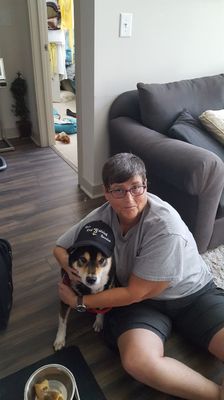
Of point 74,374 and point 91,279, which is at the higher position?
point 91,279

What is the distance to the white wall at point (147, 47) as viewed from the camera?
72.1 inches

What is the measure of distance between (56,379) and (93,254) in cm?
43

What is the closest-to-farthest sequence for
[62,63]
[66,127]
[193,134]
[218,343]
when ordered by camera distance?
1. [218,343]
2. [193,134]
3. [66,127]
4. [62,63]

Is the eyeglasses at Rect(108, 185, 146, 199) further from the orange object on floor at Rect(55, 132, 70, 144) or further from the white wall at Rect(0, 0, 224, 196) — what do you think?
the orange object on floor at Rect(55, 132, 70, 144)

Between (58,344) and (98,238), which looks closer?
(98,238)

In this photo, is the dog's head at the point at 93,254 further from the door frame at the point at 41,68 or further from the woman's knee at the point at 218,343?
the door frame at the point at 41,68

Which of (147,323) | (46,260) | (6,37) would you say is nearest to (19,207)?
(46,260)

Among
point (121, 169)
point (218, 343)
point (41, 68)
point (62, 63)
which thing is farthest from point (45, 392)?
point (62, 63)

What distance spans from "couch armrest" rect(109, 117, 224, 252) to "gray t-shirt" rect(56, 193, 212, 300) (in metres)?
0.39

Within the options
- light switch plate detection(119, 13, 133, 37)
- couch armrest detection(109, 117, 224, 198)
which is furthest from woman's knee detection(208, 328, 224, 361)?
light switch plate detection(119, 13, 133, 37)

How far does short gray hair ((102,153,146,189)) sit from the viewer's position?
36.7 inches

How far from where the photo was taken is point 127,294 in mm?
1000

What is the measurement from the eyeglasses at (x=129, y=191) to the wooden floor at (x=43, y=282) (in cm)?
69

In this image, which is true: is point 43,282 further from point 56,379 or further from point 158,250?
point 158,250
